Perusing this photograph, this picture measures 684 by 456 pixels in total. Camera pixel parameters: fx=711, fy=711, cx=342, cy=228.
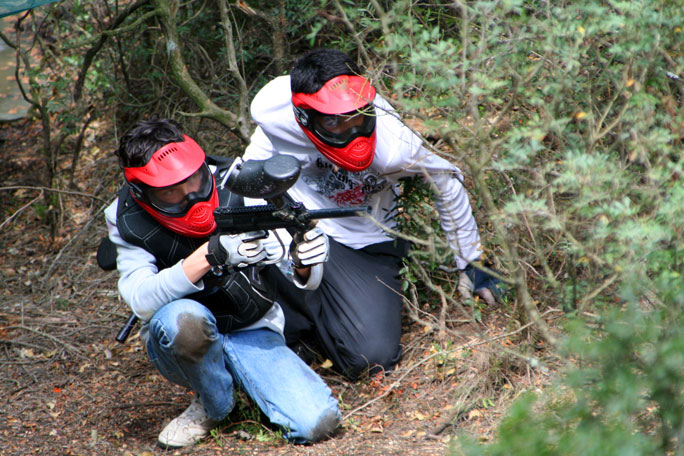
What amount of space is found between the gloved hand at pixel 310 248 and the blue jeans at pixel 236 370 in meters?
0.52

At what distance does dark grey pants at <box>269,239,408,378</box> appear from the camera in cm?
379

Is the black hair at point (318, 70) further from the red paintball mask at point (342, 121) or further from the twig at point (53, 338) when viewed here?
the twig at point (53, 338)

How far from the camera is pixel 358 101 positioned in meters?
3.24

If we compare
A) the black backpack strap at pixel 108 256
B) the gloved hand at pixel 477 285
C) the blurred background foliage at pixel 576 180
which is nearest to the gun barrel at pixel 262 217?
the blurred background foliage at pixel 576 180

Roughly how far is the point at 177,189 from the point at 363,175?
3.48ft

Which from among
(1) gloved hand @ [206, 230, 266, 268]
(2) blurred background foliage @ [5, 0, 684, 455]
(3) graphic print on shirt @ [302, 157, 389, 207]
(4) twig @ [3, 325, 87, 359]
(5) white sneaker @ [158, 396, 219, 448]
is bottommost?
(4) twig @ [3, 325, 87, 359]

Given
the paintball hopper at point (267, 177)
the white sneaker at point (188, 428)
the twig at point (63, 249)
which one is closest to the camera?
the paintball hopper at point (267, 177)

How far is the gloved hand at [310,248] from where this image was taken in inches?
122

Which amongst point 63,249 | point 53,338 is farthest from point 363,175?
point 63,249

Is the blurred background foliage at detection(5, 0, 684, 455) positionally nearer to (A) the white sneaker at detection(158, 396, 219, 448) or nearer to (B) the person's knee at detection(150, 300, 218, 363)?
(B) the person's knee at detection(150, 300, 218, 363)

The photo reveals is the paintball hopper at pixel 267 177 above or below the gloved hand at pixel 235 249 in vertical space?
above

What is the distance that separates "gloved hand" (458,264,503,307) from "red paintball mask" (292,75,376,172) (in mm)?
905

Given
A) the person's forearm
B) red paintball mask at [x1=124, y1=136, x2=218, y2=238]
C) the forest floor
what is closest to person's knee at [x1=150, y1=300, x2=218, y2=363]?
the person's forearm

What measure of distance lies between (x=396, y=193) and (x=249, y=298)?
1081 mm
